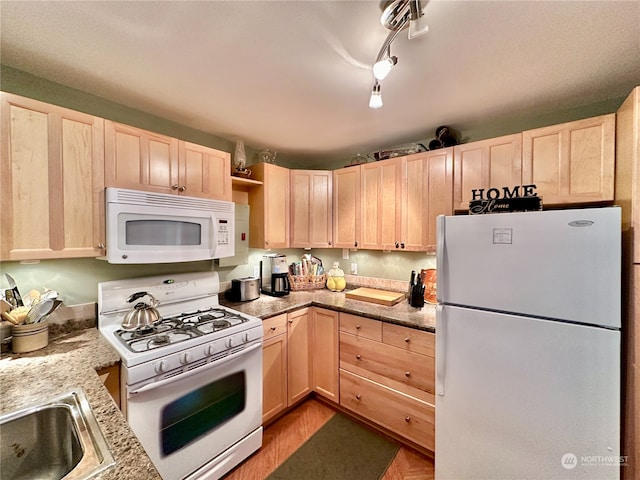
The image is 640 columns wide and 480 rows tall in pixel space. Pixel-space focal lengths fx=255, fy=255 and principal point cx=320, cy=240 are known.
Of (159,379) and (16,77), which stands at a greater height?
(16,77)

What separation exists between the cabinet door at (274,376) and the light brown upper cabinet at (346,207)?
111cm

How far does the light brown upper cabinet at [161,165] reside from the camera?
153cm

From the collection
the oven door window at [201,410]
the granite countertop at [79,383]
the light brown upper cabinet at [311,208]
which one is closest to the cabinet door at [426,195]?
the light brown upper cabinet at [311,208]

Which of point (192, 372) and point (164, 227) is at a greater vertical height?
point (164, 227)

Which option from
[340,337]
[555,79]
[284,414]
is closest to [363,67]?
[555,79]

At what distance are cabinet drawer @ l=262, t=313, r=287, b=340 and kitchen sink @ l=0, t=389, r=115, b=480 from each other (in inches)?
43.0

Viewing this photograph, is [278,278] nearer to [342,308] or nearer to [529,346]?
[342,308]

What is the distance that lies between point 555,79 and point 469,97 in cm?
42

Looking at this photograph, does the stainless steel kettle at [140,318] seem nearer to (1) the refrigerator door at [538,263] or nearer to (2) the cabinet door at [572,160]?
(1) the refrigerator door at [538,263]

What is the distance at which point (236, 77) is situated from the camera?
4.76ft

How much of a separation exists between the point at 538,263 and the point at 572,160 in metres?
0.87

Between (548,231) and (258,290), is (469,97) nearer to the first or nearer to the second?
(548,231)

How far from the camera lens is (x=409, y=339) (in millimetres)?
1764

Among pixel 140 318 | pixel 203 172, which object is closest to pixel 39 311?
pixel 140 318
